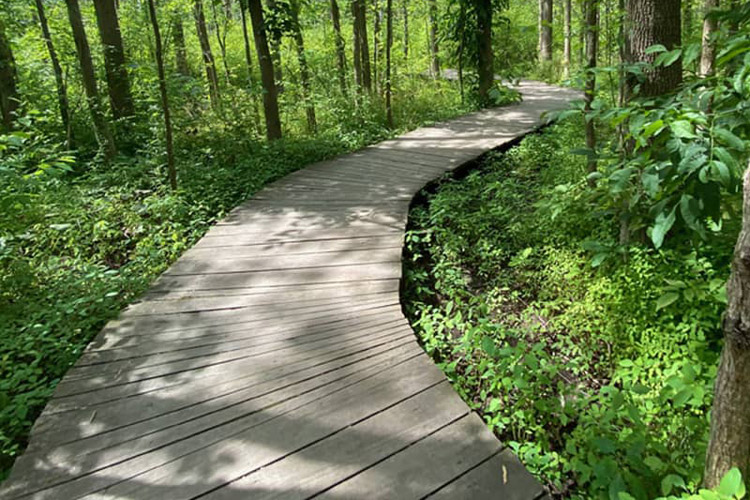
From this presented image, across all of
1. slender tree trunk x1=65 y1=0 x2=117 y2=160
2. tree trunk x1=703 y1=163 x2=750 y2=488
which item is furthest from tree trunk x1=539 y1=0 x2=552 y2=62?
tree trunk x1=703 y1=163 x2=750 y2=488

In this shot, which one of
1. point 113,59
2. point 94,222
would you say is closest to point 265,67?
point 94,222

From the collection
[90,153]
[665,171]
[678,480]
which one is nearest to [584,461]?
[678,480]

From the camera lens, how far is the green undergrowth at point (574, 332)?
7.72 feet

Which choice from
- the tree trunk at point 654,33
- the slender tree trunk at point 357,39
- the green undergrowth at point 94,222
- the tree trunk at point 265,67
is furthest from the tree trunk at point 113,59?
the tree trunk at point 654,33

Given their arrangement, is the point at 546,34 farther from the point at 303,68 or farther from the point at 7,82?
the point at 7,82

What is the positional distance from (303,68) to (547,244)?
920cm

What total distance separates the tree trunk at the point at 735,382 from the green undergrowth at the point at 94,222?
321cm

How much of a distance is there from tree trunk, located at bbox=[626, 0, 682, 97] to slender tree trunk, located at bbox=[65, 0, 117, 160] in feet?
25.3

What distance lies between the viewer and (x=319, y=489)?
6.51ft

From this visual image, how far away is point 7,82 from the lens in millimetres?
8102

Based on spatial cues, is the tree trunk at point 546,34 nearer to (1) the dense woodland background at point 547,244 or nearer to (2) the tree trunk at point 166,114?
(1) the dense woodland background at point 547,244

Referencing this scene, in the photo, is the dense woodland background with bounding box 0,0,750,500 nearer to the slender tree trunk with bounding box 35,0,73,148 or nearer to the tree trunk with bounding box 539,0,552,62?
the slender tree trunk with bounding box 35,0,73,148

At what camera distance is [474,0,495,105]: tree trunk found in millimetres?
11027

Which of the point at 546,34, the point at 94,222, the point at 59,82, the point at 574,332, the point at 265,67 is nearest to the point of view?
the point at 574,332
